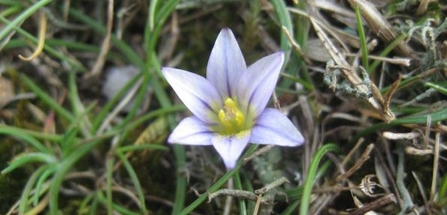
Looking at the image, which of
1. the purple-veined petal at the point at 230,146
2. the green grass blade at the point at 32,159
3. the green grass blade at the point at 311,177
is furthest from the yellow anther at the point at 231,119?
the green grass blade at the point at 32,159

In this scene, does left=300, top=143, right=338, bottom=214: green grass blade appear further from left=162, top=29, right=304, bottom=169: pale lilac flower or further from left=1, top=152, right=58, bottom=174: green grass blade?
left=1, top=152, right=58, bottom=174: green grass blade

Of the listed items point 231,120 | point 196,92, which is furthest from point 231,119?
point 196,92

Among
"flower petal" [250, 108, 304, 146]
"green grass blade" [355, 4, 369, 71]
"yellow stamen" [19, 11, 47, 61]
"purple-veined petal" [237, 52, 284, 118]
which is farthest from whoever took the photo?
"yellow stamen" [19, 11, 47, 61]

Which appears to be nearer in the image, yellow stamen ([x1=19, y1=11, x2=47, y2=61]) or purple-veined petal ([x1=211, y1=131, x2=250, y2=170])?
purple-veined petal ([x1=211, y1=131, x2=250, y2=170])

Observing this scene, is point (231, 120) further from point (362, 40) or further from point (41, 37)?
point (41, 37)

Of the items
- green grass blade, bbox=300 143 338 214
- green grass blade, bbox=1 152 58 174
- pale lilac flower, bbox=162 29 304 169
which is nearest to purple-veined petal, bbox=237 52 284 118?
pale lilac flower, bbox=162 29 304 169

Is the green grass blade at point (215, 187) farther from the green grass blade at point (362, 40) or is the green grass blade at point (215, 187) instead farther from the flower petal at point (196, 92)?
the green grass blade at point (362, 40)
